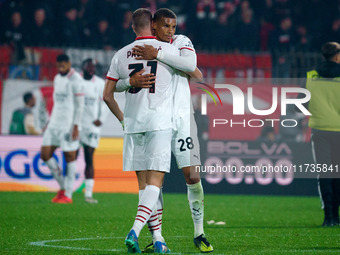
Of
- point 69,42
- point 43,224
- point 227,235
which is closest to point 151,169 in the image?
point 227,235

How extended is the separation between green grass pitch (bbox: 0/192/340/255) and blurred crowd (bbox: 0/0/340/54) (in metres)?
5.20

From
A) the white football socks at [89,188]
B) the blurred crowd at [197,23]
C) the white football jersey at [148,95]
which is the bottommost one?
the white football socks at [89,188]

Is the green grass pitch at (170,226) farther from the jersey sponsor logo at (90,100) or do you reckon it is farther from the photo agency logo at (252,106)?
the photo agency logo at (252,106)

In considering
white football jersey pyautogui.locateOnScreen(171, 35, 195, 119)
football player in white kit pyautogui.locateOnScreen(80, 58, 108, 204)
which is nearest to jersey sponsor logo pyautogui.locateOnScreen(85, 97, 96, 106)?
football player in white kit pyautogui.locateOnScreen(80, 58, 108, 204)

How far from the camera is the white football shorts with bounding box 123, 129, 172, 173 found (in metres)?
5.58

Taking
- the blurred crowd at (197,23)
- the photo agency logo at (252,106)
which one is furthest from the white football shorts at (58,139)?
the blurred crowd at (197,23)

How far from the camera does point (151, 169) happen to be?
558 cm

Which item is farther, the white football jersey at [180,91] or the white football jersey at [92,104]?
the white football jersey at [92,104]

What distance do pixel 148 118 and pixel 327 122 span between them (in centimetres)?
371

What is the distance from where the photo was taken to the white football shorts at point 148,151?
5582mm

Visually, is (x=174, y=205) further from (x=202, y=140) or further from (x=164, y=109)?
(x=164, y=109)

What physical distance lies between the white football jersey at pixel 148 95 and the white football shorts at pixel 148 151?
64 mm

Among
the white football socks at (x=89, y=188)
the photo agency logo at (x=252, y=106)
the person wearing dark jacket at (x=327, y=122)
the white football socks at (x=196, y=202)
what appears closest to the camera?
the white football socks at (x=196, y=202)

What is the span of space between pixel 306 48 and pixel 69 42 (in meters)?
6.44
